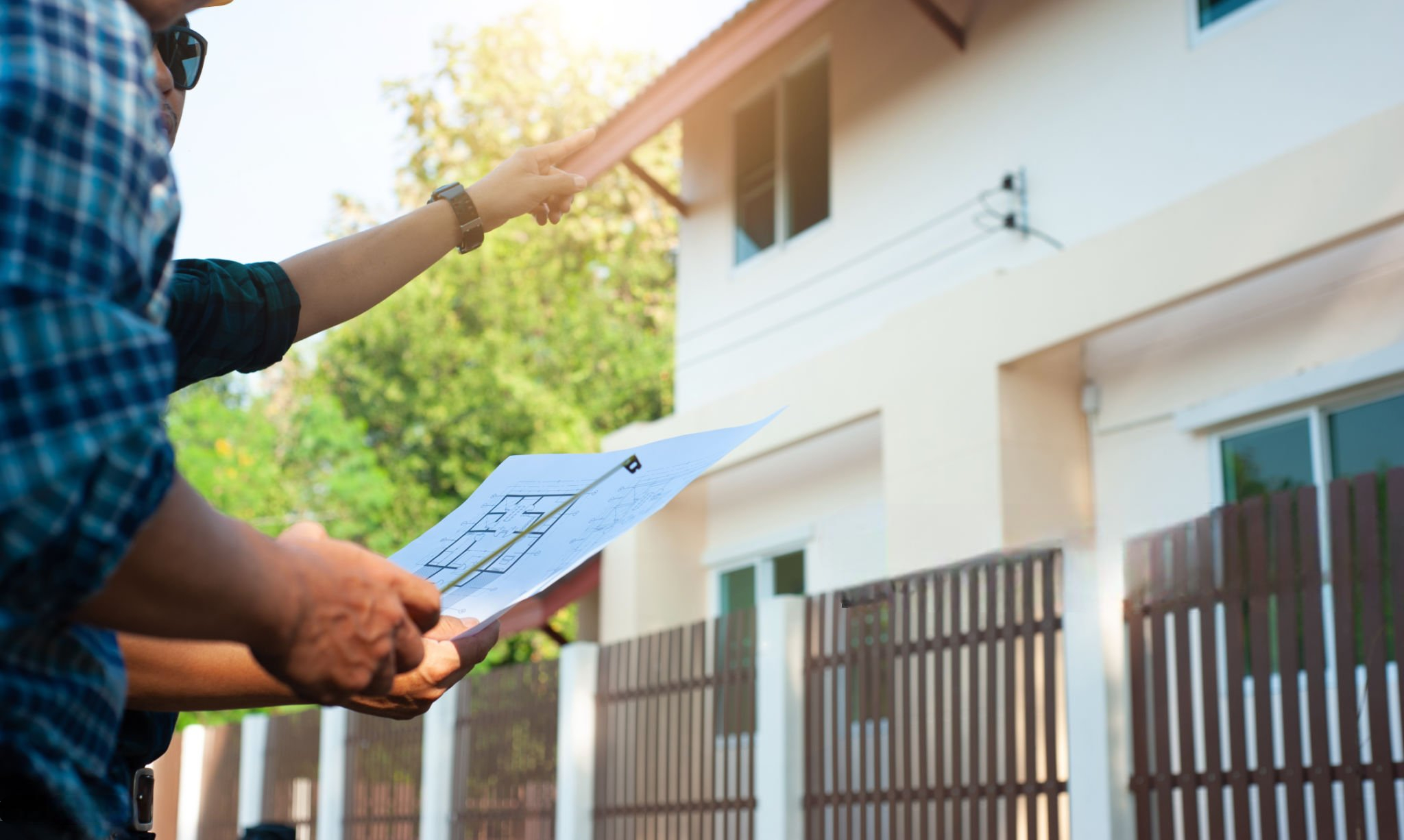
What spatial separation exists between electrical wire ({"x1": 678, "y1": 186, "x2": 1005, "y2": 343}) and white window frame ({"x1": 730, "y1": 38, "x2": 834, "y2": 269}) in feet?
1.25

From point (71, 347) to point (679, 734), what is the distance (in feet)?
28.2

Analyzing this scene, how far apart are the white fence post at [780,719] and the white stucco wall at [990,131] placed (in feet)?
8.63

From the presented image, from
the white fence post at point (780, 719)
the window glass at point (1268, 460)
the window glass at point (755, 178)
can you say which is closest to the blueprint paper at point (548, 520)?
the window glass at point (1268, 460)

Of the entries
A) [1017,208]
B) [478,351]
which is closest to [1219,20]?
[1017,208]

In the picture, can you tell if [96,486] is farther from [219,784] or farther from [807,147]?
[219,784]

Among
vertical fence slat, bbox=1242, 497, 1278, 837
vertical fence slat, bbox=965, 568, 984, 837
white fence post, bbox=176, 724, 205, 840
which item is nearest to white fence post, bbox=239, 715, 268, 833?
white fence post, bbox=176, 724, 205, 840

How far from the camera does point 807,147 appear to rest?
11477mm

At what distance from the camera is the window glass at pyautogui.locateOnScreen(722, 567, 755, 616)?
11.7 m

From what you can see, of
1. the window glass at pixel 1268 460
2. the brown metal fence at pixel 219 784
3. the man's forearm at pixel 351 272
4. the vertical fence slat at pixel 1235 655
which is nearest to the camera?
the man's forearm at pixel 351 272

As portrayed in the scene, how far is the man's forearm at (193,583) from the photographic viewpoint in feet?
2.89

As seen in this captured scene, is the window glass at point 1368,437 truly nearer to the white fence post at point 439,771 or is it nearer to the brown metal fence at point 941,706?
the brown metal fence at point 941,706

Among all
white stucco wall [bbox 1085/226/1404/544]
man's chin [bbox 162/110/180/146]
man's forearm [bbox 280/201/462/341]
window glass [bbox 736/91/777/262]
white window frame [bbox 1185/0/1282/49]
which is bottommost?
man's forearm [bbox 280/201/462/341]

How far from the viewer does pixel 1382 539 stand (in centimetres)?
502

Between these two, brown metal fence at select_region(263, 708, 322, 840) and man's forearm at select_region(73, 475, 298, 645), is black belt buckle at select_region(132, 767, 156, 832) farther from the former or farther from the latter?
brown metal fence at select_region(263, 708, 322, 840)
